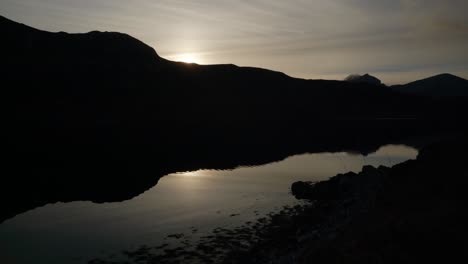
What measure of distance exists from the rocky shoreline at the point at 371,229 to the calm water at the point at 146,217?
2.21 meters

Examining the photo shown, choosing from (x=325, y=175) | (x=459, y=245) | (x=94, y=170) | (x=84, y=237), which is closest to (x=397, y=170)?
(x=459, y=245)

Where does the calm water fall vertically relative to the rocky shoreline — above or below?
below

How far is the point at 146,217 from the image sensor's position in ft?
108

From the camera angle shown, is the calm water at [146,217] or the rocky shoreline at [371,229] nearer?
the rocky shoreline at [371,229]

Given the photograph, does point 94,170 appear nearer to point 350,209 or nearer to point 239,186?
point 239,186

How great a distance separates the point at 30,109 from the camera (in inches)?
6486

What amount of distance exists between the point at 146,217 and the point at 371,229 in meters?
21.4

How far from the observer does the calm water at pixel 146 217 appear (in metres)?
25.0

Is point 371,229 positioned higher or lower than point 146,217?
higher

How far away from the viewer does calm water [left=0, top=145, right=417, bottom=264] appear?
986 inches

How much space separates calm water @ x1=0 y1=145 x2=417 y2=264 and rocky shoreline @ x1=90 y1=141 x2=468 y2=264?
2.21 m

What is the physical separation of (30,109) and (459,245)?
180210 millimetres

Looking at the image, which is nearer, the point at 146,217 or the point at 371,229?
the point at 371,229

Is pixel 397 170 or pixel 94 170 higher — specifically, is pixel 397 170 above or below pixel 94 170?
above
